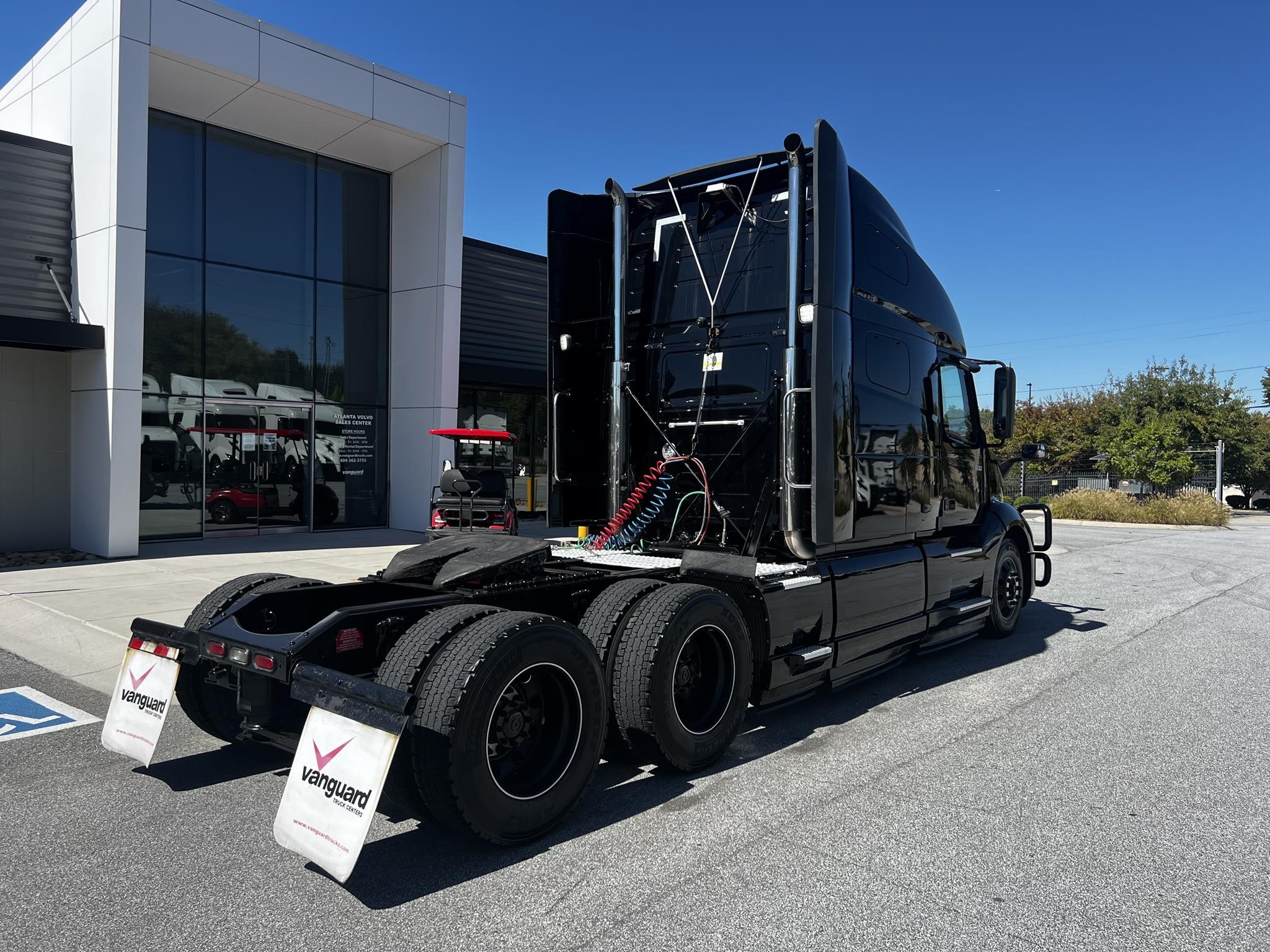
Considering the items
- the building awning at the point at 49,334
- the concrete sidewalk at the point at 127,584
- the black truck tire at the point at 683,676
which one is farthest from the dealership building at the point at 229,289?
the black truck tire at the point at 683,676

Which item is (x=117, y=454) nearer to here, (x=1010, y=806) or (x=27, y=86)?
(x=27, y=86)

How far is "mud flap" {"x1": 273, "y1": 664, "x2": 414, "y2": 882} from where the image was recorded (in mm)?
3090

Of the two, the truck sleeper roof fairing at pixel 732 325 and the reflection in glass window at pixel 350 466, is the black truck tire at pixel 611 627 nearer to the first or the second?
the truck sleeper roof fairing at pixel 732 325

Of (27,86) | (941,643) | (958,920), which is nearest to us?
(958,920)

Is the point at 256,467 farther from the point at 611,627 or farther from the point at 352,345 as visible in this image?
the point at 611,627

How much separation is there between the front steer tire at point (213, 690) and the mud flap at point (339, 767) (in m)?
1.20

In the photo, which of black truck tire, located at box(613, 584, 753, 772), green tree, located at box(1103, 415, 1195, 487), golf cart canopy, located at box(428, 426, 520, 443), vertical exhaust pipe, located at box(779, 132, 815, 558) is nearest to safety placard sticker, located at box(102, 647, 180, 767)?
black truck tire, located at box(613, 584, 753, 772)

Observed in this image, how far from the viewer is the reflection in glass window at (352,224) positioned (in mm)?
16750

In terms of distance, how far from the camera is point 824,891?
3.20m

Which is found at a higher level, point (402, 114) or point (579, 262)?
point (402, 114)

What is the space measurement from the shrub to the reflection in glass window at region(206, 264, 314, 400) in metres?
22.7

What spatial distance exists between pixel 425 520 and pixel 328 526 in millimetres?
1819

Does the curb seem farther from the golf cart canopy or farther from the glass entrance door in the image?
the glass entrance door

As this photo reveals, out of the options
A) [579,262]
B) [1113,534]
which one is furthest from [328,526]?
[1113,534]
